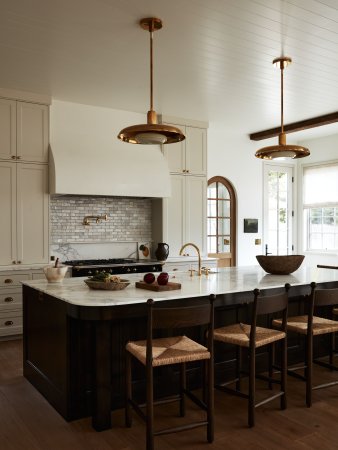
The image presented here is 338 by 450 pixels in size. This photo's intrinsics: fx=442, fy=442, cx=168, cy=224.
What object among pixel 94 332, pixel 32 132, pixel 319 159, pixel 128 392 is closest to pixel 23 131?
pixel 32 132

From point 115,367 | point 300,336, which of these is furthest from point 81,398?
point 300,336

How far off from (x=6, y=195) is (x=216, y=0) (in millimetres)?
3280

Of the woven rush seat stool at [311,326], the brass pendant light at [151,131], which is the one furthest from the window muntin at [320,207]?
the brass pendant light at [151,131]

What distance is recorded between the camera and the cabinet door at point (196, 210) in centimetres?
679

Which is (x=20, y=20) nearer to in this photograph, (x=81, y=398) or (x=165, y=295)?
(x=165, y=295)

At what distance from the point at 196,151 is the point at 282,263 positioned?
3152 millimetres

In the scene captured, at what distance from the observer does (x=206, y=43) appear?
4086 mm

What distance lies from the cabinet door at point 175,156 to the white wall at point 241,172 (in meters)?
0.91

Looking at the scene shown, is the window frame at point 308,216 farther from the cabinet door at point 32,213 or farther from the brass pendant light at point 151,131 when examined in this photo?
the brass pendant light at point 151,131

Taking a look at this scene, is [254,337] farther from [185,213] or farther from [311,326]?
[185,213]

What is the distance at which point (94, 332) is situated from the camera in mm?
2906

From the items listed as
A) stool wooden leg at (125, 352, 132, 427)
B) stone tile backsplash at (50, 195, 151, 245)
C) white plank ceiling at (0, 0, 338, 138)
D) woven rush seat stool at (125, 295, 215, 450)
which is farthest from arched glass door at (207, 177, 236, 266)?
stool wooden leg at (125, 352, 132, 427)

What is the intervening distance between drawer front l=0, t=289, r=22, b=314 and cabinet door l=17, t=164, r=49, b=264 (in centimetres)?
40

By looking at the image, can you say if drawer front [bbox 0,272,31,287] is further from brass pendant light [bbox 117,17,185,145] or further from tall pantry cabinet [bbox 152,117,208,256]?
brass pendant light [bbox 117,17,185,145]
